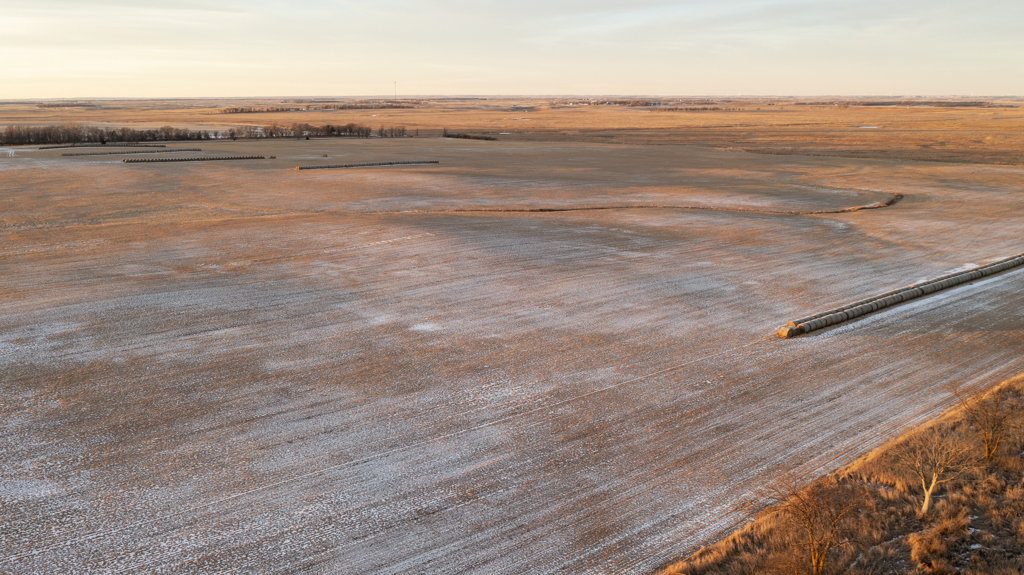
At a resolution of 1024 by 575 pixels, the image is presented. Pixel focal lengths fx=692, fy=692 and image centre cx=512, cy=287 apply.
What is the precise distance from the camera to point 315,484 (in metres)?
9.30

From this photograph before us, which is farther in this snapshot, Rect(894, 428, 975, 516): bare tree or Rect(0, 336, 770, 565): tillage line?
Rect(894, 428, 975, 516): bare tree

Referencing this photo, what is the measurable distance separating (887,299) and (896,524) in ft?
32.8

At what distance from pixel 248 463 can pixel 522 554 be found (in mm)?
4267

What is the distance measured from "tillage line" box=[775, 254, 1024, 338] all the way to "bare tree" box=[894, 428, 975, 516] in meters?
4.76

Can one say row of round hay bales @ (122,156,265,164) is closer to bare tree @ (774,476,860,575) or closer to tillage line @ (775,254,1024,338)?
tillage line @ (775,254,1024,338)

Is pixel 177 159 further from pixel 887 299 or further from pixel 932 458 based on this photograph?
pixel 932 458

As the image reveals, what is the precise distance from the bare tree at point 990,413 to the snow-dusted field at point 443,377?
66cm

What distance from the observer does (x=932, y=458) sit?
9.10 meters

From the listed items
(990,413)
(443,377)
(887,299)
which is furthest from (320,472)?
(887,299)

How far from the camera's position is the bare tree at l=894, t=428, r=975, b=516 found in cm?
877

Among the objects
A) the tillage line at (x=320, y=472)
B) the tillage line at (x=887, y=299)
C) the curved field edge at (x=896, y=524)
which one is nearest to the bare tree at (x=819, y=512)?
the curved field edge at (x=896, y=524)

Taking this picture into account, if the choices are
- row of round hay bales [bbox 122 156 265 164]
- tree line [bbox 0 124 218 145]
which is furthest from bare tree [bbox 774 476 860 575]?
tree line [bbox 0 124 218 145]

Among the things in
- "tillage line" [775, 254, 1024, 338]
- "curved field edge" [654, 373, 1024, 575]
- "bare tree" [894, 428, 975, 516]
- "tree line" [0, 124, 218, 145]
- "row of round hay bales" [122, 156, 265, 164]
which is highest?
"tree line" [0, 124, 218, 145]

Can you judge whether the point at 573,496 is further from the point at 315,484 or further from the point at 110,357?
the point at 110,357
